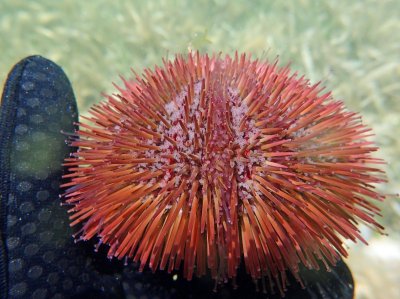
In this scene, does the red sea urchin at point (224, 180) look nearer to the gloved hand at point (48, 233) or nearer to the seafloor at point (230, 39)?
the gloved hand at point (48, 233)

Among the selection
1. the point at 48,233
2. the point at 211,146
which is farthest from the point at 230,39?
the point at 48,233

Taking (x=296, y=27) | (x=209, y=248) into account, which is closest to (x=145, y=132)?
(x=209, y=248)

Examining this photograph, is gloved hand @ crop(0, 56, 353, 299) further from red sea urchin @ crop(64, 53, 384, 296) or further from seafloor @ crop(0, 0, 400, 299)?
seafloor @ crop(0, 0, 400, 299)

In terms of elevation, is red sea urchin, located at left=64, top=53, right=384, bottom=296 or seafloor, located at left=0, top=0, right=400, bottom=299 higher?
seafloor, located at left=0, top=0, right=400, bottom=299

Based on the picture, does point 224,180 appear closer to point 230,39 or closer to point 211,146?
point 211,146

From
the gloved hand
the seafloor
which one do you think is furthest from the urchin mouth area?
the seafloor

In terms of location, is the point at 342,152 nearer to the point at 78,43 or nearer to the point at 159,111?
the point at 159,111

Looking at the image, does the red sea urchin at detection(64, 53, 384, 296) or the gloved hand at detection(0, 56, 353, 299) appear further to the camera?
the gloved hand at detection(0, 56, 353, 299)
